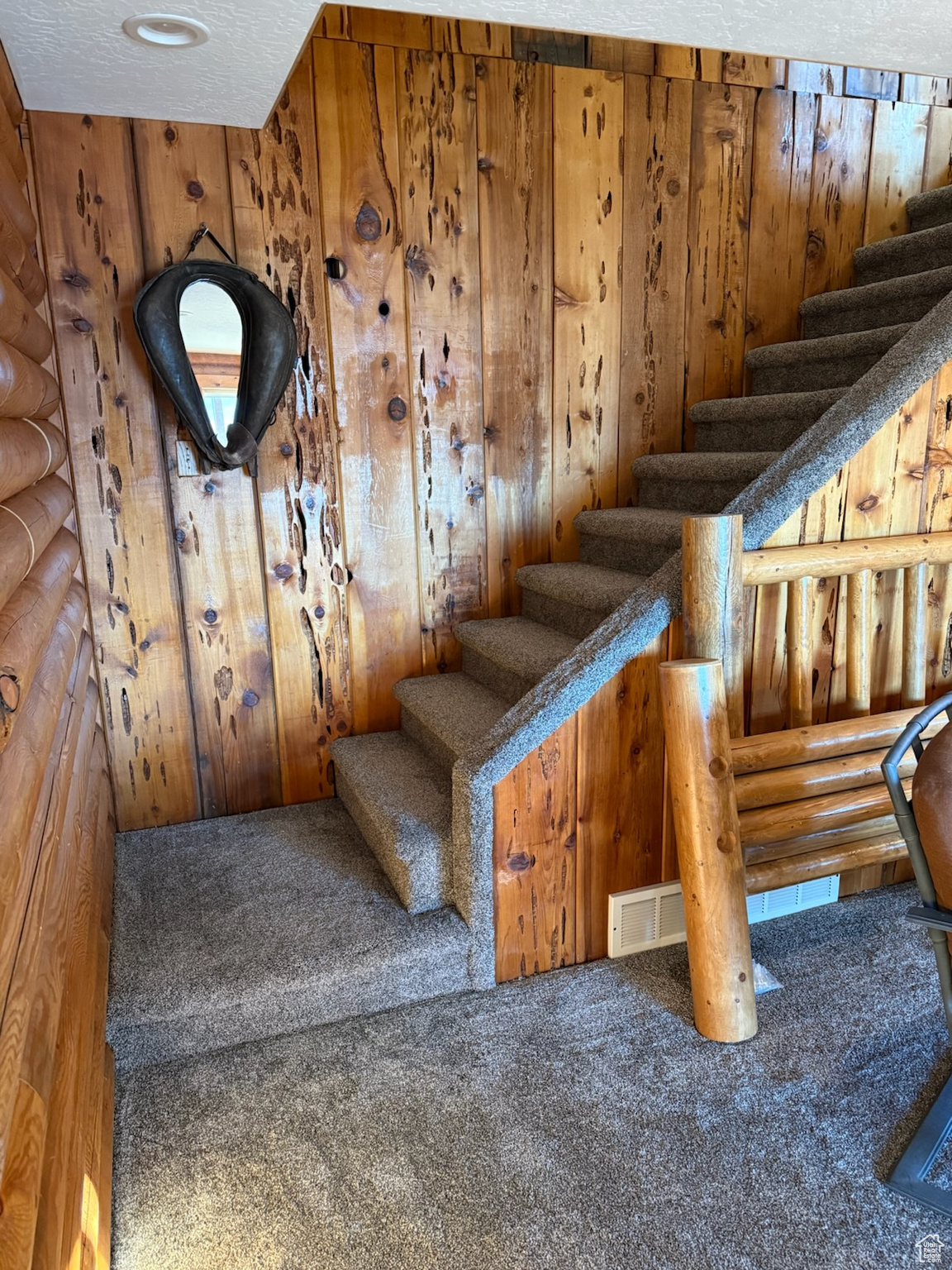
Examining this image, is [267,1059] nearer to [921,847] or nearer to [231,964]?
[231,964]

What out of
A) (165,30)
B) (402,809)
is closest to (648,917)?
→ (402,809)

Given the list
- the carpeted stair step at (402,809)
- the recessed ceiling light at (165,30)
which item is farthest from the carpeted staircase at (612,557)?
the recessed ceiling light at (165,30)

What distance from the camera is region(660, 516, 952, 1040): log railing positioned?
1882 millimetres

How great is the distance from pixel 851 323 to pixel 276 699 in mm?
2341

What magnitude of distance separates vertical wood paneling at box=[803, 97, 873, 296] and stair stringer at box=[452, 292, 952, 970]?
1160 millimetres

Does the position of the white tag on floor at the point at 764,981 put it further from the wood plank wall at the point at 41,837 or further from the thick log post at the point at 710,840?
the wood plank wall at the point at 41,837

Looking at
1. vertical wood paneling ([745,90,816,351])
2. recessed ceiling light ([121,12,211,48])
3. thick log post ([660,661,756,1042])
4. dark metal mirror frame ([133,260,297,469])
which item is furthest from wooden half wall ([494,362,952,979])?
recessed ceiling light ([121,12,211,48])

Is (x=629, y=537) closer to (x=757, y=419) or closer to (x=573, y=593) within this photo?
(x=573, y=593)

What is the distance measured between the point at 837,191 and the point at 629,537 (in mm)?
1632

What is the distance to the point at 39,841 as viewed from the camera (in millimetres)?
1265

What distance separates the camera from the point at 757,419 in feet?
9.22

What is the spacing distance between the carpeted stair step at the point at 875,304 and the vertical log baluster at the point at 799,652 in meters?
1.20

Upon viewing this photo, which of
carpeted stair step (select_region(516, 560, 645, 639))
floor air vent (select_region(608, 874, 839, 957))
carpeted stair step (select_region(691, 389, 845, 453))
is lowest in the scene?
floor air vent (select_region(608, 874, 839, 957))

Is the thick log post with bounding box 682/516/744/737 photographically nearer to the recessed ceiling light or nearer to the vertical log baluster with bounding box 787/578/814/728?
the vertical log baluster with bounding box 787/578/814/728
